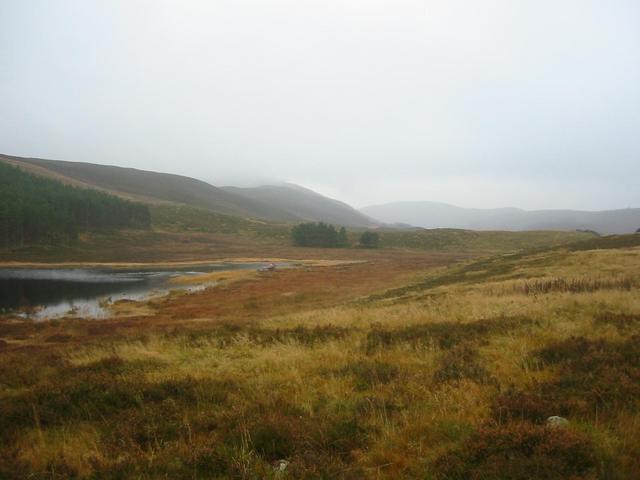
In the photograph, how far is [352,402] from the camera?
616 centimetres

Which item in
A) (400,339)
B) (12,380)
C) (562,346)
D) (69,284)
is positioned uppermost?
(562,346)

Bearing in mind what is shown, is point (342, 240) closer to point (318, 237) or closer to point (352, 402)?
point (318, 237)

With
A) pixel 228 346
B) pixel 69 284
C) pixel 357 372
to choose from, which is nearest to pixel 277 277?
pixel 69 284

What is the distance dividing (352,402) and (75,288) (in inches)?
1987

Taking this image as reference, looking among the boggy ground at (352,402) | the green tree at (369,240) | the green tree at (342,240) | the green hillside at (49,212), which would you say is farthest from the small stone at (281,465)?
the green tree at (342,240)

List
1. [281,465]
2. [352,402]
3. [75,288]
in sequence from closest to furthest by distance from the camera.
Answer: [281,465] < [352,402] < [75,288]

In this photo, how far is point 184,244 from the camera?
11625cm

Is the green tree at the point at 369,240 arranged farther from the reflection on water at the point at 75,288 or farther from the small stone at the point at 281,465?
the small stone at the point at 281,465

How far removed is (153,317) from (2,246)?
238ft

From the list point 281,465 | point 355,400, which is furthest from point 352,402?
point 281,465

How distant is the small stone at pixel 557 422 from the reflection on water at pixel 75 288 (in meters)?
33.2

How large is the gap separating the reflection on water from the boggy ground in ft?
88.3

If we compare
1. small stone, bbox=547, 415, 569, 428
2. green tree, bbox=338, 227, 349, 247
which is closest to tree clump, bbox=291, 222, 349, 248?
green tree, bbox=338, 227, 349, 247

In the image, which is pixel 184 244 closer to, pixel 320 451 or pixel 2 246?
pixel 2 246
